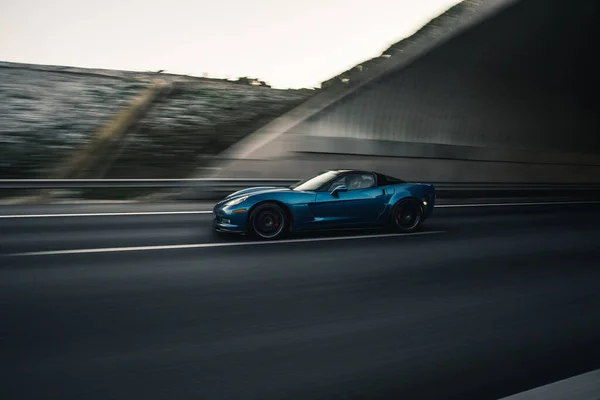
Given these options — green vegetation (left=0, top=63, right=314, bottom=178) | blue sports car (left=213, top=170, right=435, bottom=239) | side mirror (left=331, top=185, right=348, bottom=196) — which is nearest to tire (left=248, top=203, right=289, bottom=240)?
blue sports car (left=213, top=170, right=435, bottom=239)

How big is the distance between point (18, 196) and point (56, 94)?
12.1m

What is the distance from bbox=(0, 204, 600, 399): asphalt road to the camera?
367cm

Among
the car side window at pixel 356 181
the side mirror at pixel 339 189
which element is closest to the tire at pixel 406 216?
the car side window at pixel 356 181

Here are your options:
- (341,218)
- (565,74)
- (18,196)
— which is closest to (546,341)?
(341,218)

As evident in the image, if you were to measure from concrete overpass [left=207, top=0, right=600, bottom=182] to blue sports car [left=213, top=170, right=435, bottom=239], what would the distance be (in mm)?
5580

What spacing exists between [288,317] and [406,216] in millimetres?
5317

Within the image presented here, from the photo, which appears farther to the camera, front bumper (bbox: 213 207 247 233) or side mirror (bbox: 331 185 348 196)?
side mirror (bbox: 331 185 348 196)

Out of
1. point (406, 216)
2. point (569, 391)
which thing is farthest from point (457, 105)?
point (569, 391)

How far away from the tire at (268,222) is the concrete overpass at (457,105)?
5.84m

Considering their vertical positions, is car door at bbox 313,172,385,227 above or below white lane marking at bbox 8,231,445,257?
above

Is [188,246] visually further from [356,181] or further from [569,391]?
[569,391]

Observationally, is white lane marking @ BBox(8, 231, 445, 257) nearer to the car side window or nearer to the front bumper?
the front bumper

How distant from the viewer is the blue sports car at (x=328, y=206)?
8625 mm

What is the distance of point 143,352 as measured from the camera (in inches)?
159
